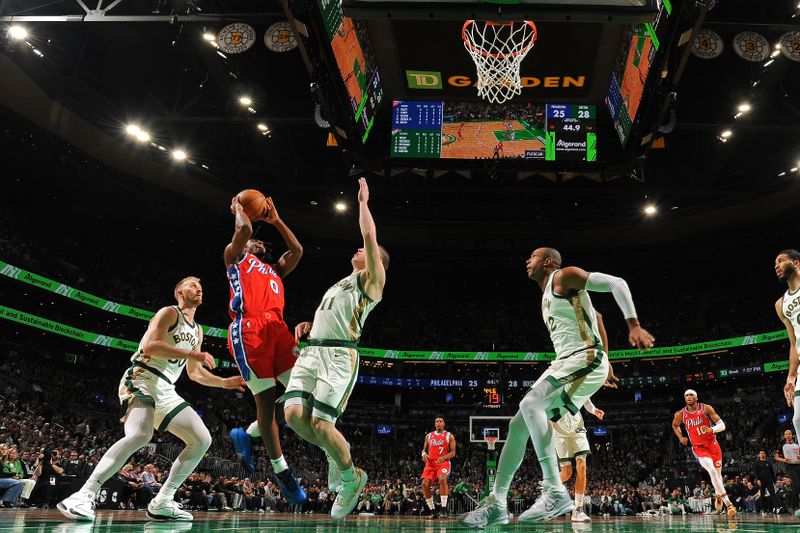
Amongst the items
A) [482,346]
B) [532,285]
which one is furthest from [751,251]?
[482,346]

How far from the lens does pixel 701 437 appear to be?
1087 centimetres

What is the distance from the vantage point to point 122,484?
13531mm

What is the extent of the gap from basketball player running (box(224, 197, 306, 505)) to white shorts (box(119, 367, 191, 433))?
0.82 meters

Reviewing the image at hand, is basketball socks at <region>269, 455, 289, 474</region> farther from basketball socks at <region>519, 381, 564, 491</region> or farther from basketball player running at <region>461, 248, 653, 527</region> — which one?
basketball socks at <region>519, 381, 564, 491</region>

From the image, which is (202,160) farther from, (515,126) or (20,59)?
(515,126)

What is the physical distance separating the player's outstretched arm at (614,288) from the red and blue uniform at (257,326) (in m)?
2.41

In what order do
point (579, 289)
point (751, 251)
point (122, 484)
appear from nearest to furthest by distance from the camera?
1. point (579, 289)
2. point (122, 484)
3. point (751, 251)

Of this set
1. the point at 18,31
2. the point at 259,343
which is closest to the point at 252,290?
the point at 259,343

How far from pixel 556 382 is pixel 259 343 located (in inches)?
98.3

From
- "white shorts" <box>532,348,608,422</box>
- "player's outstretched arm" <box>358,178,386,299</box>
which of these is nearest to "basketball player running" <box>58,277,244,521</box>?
"player's outstretched arm" <box>358,178,386,299</box>

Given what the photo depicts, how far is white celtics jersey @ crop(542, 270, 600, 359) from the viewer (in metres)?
5.36

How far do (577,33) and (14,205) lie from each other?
24298 mm

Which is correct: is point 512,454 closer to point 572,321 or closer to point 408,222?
point 572,321

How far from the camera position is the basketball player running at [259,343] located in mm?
5273
